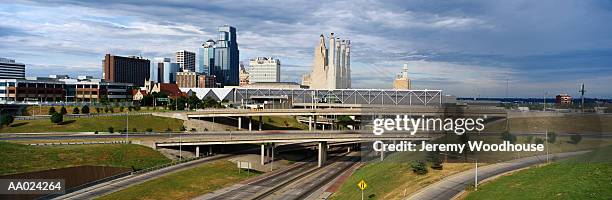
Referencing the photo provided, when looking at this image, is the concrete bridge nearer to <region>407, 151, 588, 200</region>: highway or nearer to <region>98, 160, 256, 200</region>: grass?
<region>98, 160, 256, 200</region>: grass

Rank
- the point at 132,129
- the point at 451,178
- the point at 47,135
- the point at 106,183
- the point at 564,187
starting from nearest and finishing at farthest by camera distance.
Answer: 1. the point at 564,187
2. the point at 451,178
3. the point at 106,183
4. the point at 47,135
5. the point at 132,129

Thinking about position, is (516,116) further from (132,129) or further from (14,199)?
(132,129)

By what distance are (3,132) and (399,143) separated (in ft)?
277

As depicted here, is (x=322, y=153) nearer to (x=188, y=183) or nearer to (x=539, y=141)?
(x=188, y=183)

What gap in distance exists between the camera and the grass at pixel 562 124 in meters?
53.8

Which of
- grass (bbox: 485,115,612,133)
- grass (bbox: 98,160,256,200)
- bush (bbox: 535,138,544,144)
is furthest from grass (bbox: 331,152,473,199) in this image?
grass (bbox: 98,160,256,200)

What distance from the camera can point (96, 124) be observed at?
398 ft

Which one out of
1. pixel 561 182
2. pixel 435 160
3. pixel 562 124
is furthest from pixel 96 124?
pixel 561 182

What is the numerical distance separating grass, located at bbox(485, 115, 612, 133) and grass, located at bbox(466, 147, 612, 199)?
13.4ft

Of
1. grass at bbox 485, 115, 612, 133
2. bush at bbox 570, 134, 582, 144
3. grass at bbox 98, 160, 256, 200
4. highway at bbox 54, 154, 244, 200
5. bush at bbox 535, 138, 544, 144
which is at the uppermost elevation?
grass at bbox 485, 115, 612, 133

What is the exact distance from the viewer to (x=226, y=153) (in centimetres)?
10594

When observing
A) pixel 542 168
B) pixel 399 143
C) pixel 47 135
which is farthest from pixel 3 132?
pixel 542 168

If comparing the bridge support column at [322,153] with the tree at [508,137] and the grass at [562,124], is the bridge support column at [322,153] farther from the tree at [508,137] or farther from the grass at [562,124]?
the tree at [508,137]

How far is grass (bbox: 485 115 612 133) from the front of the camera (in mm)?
53750
